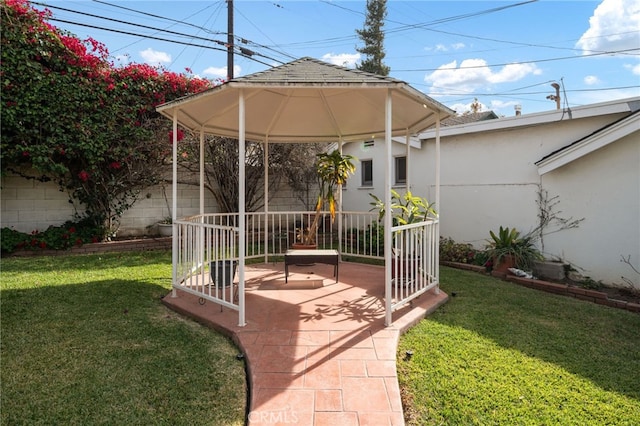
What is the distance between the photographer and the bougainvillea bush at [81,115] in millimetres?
6500

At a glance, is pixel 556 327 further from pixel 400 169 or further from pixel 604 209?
pixel 400 169

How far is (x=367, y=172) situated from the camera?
10992mm

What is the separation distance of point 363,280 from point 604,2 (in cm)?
767

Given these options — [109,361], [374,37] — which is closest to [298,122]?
[109,361]

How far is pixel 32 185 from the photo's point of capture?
7.29 m

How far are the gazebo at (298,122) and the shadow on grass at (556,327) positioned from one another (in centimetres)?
69

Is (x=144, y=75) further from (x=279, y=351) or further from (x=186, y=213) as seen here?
(x=279, y=351)

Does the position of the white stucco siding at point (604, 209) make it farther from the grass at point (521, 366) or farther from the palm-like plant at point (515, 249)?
the grass at point (521, 366)

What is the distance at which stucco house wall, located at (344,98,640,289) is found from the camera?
5.46 metres

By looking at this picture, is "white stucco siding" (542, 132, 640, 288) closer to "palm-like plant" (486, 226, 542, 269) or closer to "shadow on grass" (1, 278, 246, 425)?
"palm-like plant" (486, 226, 542, 269)

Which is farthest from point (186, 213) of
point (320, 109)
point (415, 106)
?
point (415, 106)

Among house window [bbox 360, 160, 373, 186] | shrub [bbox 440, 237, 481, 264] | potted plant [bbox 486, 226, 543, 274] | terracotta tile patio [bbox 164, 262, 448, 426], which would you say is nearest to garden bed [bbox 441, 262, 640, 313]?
potted plant [bbox 486, 226, 543, 274]

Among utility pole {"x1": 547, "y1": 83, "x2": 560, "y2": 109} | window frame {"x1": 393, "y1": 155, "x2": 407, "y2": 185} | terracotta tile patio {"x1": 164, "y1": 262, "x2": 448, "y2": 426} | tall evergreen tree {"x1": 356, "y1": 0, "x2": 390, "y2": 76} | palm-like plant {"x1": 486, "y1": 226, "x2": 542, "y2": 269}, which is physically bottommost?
terracotta tile patio {"x1": 164, "y1": 262, "x2": 448, "y2": 426}

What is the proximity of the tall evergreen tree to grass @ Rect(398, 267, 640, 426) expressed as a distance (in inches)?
861
